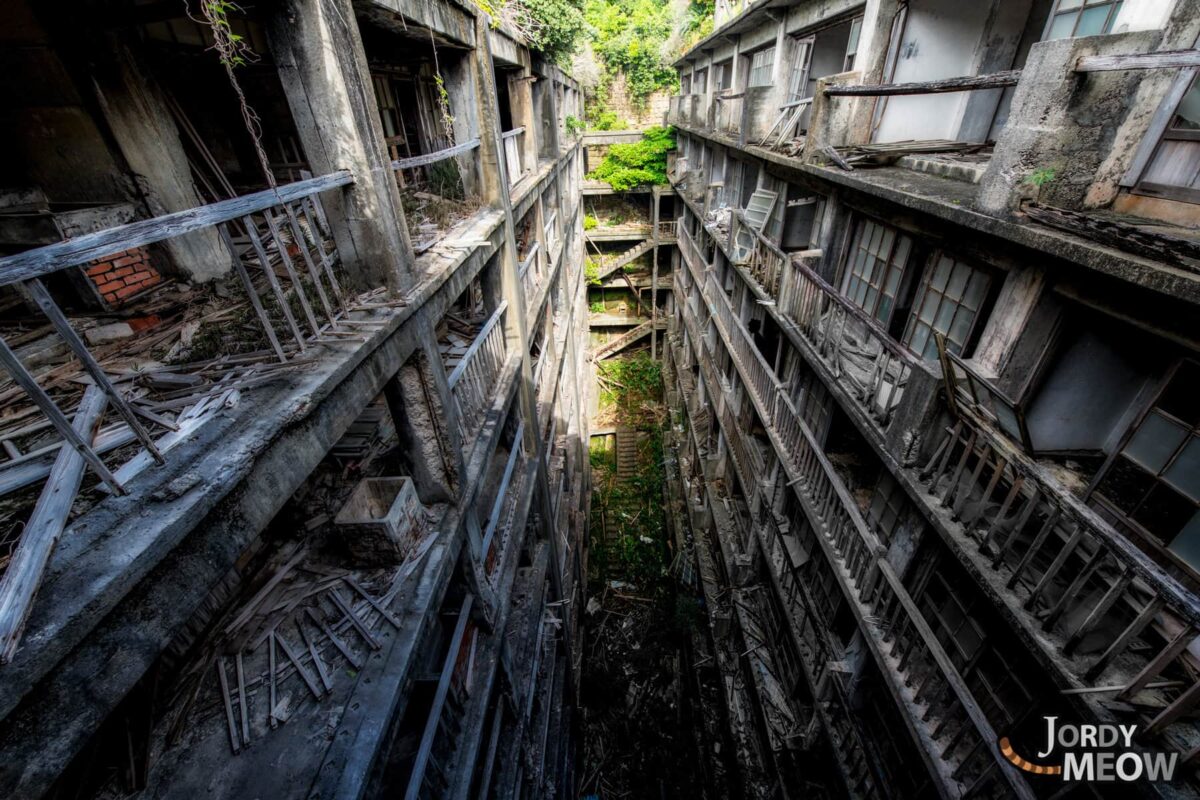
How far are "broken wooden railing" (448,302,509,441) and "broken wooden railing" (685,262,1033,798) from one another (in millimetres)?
5556

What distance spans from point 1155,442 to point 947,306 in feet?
8.89

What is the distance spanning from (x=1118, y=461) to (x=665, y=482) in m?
15.0

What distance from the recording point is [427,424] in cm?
538

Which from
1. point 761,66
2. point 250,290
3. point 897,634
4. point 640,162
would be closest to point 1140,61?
point 897,634

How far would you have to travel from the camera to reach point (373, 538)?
492 centimetres

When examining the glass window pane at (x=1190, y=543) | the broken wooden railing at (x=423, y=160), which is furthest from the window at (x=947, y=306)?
the broken wooden railing at (x=423, y=160)

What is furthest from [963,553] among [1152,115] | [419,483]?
[419,483]

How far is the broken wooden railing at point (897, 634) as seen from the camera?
4.87 m

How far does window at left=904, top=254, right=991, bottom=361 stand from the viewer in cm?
572

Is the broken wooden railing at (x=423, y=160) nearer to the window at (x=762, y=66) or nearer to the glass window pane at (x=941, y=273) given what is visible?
the glass window pane at (x=941, y=273)

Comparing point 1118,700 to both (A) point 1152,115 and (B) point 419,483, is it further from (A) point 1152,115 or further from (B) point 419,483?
(B) point 419,483

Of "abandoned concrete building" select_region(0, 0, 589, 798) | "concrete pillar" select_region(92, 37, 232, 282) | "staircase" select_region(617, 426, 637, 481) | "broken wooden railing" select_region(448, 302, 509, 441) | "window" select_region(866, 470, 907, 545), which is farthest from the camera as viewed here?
"staircase" select_region(617, 426, 637, 481)

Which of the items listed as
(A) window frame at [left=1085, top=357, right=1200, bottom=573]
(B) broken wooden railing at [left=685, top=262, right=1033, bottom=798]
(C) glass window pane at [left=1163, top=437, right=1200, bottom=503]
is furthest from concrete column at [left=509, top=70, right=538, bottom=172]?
(C) glass window pane at [left=1163, top=437, right=1200, bottom=503]

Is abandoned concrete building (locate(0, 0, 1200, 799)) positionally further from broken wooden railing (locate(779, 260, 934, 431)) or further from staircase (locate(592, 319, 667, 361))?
staircase (locate(592, 319, 667, 361))
